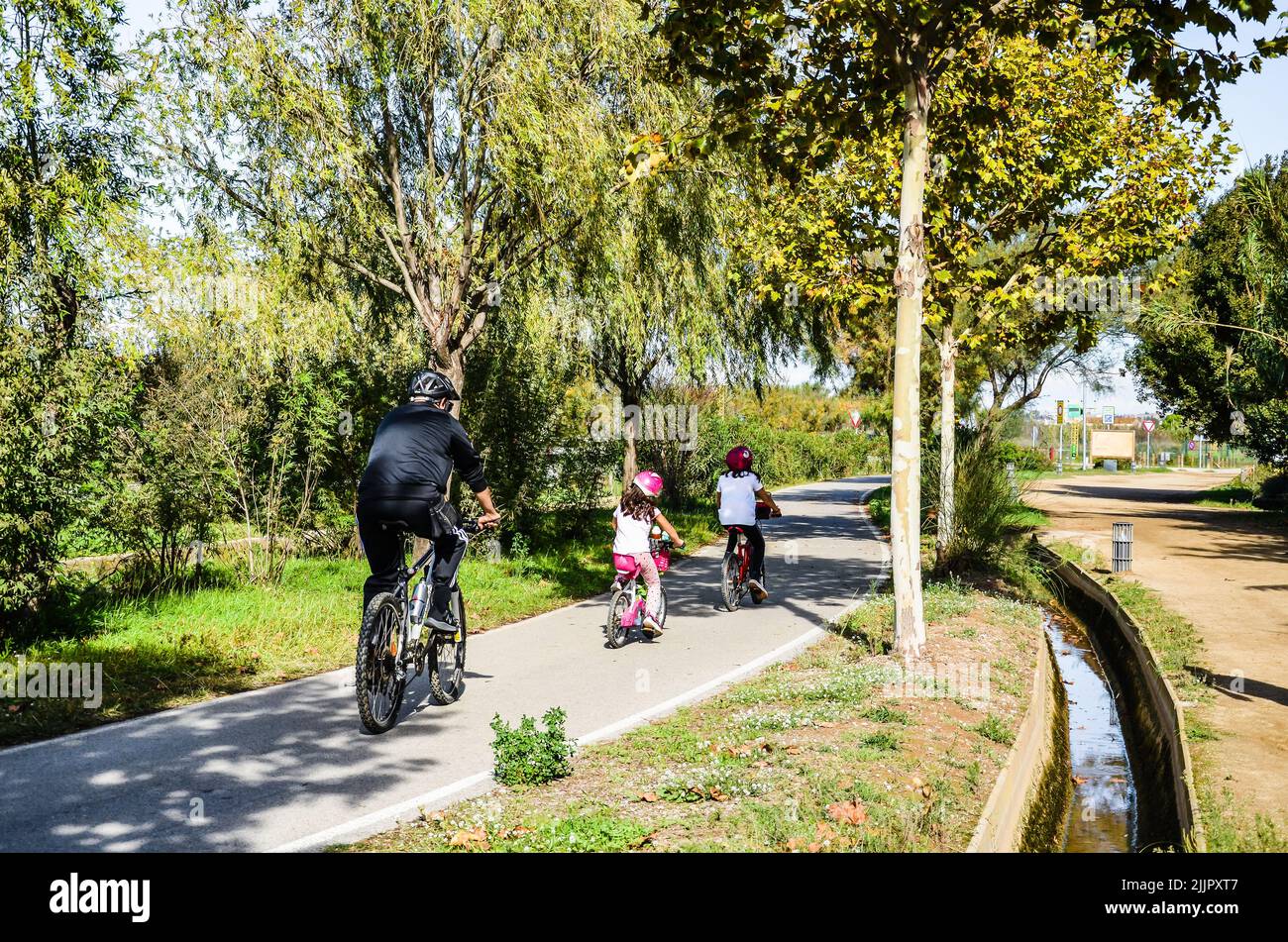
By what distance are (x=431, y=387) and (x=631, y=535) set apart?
12.4 ft

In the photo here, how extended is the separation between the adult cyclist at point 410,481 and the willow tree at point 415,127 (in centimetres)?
678

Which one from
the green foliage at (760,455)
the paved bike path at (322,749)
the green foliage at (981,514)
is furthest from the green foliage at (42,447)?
the green foliage at (760,455)

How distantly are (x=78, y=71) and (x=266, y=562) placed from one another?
608cm

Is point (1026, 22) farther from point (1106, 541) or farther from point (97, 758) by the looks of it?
point (1106, 541)

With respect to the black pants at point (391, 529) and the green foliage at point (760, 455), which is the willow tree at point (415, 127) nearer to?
the black pants at point (391, 529)

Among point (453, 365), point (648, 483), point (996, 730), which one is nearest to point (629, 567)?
point (648, 483)

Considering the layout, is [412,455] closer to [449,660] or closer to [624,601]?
[449,660]

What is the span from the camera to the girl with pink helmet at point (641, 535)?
10.4 metres

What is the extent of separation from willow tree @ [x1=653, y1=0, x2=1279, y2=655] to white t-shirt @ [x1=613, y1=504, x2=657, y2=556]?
2.52 metres

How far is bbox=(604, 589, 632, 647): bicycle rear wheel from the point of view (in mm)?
10203

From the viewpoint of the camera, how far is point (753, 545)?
13.1 m

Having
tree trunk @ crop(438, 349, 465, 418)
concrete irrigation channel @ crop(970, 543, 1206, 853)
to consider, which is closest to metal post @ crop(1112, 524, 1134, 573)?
concrete irrigation channel @ crop(970, 543, 1206, 853)

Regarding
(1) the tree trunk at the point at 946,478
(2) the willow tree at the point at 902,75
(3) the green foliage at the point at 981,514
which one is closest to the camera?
(2) the willow tree at the point at 902,75

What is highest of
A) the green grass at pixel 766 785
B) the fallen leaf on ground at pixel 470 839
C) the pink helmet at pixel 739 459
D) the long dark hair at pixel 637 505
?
the pink helmet at pixel 739 459
